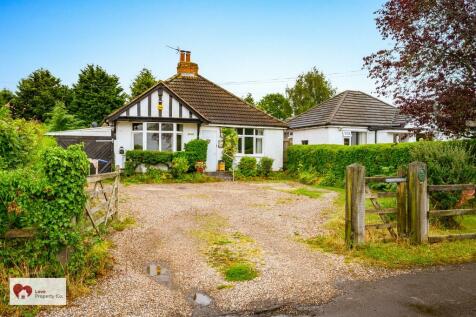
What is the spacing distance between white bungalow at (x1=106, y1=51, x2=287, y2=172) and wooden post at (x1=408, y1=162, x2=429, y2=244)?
15.5m

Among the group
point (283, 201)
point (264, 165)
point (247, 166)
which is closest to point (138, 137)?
point (247, 166)

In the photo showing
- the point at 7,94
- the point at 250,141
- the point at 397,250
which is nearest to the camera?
the point at 397,250

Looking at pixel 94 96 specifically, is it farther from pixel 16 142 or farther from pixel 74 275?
pixel 74 275

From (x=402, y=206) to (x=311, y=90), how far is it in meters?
42.5

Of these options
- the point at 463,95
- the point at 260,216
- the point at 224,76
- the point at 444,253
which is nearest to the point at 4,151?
the point at 260,216

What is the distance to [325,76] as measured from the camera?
158 ft

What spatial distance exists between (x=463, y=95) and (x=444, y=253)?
5.39 metres

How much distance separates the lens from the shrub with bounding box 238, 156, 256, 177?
2226 cm

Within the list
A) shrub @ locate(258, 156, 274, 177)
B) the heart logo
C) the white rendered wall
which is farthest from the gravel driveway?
shrub @ locate(258, 156, 274, 177)

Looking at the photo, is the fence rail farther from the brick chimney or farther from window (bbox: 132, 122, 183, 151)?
the brick chimney

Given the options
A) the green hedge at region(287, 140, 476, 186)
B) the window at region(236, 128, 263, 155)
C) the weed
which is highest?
the window at region(236, 128, 263, 155)

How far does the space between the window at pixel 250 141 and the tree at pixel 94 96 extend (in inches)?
1079

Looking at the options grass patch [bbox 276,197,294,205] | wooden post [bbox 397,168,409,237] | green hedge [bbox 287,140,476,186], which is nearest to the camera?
wooden post [bbox 397,168,409,237]

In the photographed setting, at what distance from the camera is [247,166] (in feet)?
73.2
